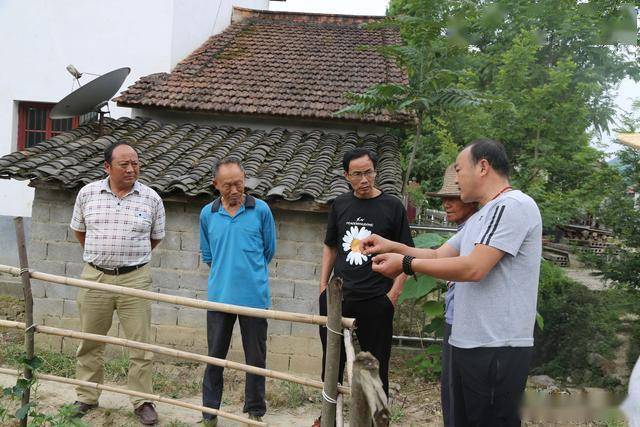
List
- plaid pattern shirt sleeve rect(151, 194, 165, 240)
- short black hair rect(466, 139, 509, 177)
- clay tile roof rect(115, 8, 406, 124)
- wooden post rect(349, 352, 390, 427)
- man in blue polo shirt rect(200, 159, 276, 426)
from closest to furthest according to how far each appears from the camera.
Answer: wooden post rect(349, 352, 390, 427) < short black hair rect(466, 139, 509, 177) < man in blue polo shirt rect(200, 159, 276, 426) < plaid pattern shirt sleeve rect(151, 194, 165, 240) < clay tile roof rect(115, 8, 406, 124)

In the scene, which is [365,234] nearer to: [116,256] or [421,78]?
[116,256]

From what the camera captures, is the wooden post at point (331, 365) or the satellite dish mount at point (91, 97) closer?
the wooden post at point (331, 365)

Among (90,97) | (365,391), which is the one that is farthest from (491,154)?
(90,97)

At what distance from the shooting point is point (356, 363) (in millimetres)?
2207

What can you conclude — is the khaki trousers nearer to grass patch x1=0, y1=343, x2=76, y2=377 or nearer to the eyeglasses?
grass patch x1=0, y1=343, x2=76, y2=377

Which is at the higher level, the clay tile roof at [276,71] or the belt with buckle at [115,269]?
the clay tile roof at [276,71]

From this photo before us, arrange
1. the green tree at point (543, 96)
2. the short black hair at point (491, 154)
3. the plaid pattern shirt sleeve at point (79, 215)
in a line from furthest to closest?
the green tree at point (543, 96) → the plaid pattern shirt sleeve at point (79, 215) → the short black hair at point (491, 154)

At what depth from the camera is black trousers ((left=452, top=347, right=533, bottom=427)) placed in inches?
93.8

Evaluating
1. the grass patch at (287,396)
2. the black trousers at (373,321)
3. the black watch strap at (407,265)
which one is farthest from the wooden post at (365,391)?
the grass patch at (287,396)

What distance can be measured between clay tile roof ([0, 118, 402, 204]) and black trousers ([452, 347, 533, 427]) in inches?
112

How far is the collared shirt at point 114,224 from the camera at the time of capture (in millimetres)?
3904

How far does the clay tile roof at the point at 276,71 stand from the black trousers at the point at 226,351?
160 inches

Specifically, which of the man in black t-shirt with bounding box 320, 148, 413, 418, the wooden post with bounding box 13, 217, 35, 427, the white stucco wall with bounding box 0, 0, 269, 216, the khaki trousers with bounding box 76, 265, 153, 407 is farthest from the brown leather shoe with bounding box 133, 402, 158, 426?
the white stucco wall with bounding box 0, 0, 269, 216

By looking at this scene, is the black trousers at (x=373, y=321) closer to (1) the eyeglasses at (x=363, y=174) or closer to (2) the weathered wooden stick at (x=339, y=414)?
(2) the weathered wooden stick at (x=339, y=414)
